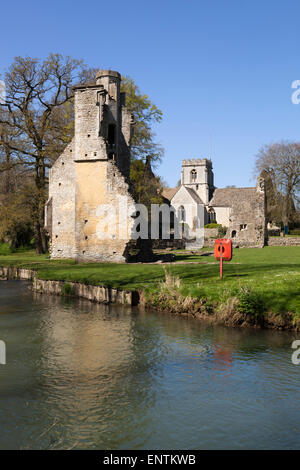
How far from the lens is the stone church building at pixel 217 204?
4272 cm

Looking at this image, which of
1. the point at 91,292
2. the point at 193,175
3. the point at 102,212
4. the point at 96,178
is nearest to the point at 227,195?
the point at 193,175

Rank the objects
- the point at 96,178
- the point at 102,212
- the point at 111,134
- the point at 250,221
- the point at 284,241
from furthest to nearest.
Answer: the point at 250,221 → the point at 284,241 → the point at 111,134 → the point at 96,178 → the point at 102,212

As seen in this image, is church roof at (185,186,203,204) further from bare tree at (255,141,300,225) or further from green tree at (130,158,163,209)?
green tree at (130,158,163,209)

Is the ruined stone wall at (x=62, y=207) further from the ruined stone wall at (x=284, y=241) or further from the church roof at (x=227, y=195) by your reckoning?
the church roof at (x=227, y=195)

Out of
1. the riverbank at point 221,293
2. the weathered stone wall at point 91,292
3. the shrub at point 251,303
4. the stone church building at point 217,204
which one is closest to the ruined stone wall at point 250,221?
the stone church building at point 217,204

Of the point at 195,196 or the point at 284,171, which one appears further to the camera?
the point at 195,196

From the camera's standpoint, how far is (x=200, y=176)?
8288 cm

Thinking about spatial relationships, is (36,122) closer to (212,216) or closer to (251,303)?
(251,303)

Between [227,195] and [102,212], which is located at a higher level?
[227,195]

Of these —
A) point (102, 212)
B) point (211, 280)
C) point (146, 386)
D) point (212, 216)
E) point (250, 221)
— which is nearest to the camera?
point (146, 386)

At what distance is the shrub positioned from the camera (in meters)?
11.5

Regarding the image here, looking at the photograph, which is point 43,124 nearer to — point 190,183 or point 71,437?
point 71,437

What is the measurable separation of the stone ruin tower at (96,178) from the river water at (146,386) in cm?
1280

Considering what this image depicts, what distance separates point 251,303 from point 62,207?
1848cm
